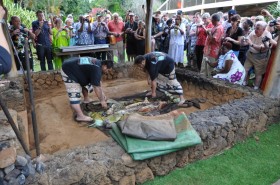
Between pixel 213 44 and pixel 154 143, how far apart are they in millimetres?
4366

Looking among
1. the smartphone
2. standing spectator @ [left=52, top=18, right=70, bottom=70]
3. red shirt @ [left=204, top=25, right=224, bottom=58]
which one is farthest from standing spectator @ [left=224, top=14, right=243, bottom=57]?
standing spectator @ [left=52, top=18, right=70, bottom=70]

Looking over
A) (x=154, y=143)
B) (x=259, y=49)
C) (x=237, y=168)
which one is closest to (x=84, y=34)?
(x=259, y=49)

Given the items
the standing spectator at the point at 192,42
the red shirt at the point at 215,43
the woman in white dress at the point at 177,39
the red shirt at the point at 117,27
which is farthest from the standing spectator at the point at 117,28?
the red shirt at the point at 215,43

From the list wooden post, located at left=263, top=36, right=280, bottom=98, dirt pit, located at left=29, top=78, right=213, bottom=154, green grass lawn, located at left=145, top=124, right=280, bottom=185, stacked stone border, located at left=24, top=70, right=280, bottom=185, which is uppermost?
wooden post, located at left=263, top=36, right=280, bottom=98

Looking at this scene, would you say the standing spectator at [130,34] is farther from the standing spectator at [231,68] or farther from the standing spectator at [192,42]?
the standing spectator at [231,68]

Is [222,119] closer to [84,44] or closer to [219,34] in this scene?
[219,34]

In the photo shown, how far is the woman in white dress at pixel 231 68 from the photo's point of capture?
17.9 feet

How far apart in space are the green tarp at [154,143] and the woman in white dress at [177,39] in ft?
16.6

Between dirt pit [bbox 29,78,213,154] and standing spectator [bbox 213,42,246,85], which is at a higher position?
standing spectator [bbox 213,42,246,85]

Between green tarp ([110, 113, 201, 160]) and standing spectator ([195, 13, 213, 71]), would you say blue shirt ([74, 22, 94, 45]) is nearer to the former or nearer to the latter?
standing spectator ([195, 13, 213, 71])

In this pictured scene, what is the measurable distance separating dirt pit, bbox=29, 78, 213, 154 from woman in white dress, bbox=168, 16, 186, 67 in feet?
4.89

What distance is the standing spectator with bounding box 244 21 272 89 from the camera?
17.8ft

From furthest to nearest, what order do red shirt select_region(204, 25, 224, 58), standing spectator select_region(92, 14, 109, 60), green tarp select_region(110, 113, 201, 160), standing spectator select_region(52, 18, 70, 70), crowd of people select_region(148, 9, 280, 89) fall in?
standing spectator select_region(92, 14, 109, 60), standing spectator select_region(52, 18, 70, 70), red shirt select_region(204, 25, 224, 58), crowd of people select_region(148, 9, 280, 89), green tarp select_region(110, 113, 201, 160)

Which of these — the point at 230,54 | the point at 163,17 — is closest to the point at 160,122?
the point at 230,54
